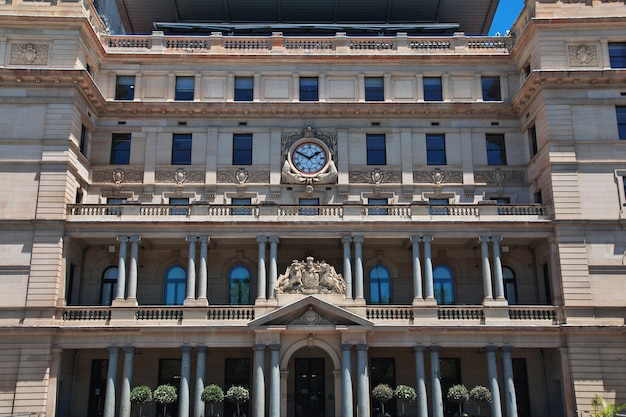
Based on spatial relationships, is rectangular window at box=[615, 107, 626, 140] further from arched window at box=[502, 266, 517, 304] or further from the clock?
the clock

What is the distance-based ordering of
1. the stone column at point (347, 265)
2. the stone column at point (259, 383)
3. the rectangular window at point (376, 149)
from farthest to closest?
1. the rectangular window at point (376, 149)
2. the stone column at point (347, 265)
3. the stone column at point (259, 383)

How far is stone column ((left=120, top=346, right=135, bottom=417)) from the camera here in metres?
32.5

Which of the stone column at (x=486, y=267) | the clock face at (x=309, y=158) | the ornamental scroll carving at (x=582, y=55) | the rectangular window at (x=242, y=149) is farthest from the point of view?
the rectangular window at (x=242, y=149)

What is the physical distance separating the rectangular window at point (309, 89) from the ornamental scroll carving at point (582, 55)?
1451 centimetres

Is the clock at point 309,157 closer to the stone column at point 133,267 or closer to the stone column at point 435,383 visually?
the stone column at point 133,267

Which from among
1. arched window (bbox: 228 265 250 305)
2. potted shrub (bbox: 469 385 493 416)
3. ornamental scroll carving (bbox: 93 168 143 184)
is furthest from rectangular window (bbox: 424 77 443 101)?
ornamental scroll carving (bbox: 93 168 143 184)

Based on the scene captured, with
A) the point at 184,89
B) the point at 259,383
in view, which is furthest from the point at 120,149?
the point at 259,383

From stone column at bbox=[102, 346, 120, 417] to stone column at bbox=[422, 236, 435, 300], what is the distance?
1625 centimetres

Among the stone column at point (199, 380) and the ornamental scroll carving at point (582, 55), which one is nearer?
the stone column at point (199, 380)

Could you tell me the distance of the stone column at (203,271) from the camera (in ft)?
113

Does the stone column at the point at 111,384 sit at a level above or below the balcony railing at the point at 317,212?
below

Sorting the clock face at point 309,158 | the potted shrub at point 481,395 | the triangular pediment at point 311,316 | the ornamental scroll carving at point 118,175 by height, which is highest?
the clock face at point 309,158

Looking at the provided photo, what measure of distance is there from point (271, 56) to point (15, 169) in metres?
15.8

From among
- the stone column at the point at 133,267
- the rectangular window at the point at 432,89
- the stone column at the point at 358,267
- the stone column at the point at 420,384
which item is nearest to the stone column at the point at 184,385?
the stone column at the point at 133,267
